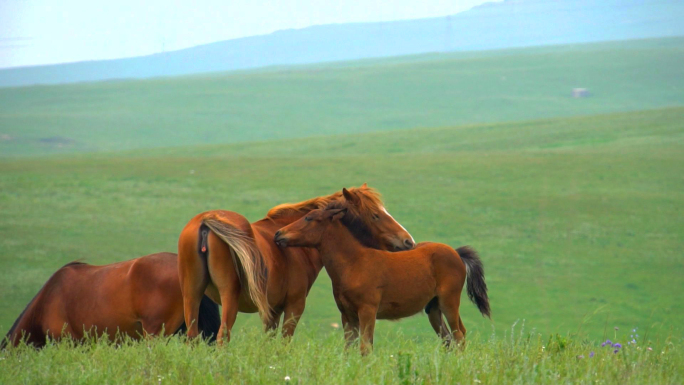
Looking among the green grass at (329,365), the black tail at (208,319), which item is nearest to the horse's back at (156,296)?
the black tail at (208,319)

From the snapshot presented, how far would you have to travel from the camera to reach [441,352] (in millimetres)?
5246

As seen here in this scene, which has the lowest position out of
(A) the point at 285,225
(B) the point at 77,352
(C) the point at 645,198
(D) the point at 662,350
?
(C) the point at 645,198

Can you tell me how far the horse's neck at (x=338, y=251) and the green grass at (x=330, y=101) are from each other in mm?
52128

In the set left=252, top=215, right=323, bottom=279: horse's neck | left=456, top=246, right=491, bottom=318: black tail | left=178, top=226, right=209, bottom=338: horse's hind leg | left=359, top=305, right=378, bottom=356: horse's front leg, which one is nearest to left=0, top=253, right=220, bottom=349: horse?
left=178, top=226, right=209, bottom=338: horse's hind leg

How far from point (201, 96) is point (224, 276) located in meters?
76.2

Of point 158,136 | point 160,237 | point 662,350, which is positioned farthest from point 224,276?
point 158,136

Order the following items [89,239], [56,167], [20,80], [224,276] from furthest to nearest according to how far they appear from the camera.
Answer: [20,80] → [56,167] → [89,239] → [224,276]

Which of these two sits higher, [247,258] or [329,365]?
[247,258]

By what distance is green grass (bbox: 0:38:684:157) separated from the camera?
63812 mm

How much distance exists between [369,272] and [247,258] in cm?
98

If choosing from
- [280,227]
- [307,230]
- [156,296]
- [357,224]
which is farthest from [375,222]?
[156,296]

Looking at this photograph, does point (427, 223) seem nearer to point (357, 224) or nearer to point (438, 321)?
point (438, 321)

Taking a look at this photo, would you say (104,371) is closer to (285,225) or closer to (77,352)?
(77,352)

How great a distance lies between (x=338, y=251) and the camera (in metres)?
5.94
